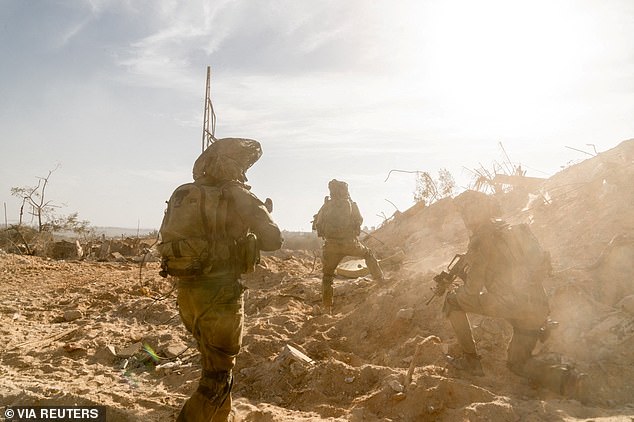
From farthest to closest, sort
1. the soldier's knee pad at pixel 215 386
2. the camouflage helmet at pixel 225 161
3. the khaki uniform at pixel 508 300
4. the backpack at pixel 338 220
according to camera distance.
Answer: the backpack at pixel 338 220
the khaki uniform at pixel 508 300
the camouflage helmet at pixel 225 161
the soldier's knee pad at pixel 215 386

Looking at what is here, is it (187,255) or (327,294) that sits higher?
(187,255)

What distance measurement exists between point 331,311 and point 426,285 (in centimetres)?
176

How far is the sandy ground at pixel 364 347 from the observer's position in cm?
361

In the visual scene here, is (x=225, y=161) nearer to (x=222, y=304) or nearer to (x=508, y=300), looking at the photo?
(x=222, y=304)

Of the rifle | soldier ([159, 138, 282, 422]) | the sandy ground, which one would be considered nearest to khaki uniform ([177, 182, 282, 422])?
soldier ([159, 138, 282, 422])

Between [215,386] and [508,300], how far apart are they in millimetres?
2644

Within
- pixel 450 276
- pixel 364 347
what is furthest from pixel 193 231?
pixel 364 347

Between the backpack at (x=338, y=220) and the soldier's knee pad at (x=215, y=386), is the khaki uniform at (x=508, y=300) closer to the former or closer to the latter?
the soldier's knee pad at (x=215, y=386)

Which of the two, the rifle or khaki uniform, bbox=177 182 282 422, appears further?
the rifle

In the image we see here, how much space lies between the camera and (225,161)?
329 centimetres

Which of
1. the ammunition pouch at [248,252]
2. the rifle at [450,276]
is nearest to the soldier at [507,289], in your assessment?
the rifle at [450,276]

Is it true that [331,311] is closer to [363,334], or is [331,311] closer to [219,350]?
[363,334]

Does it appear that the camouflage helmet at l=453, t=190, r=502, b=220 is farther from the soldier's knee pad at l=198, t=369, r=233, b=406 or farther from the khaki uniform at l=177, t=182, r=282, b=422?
the soldier's knee pad at l=198, t=369, r=233, b=406

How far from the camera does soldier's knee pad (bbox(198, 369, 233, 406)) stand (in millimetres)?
2900
